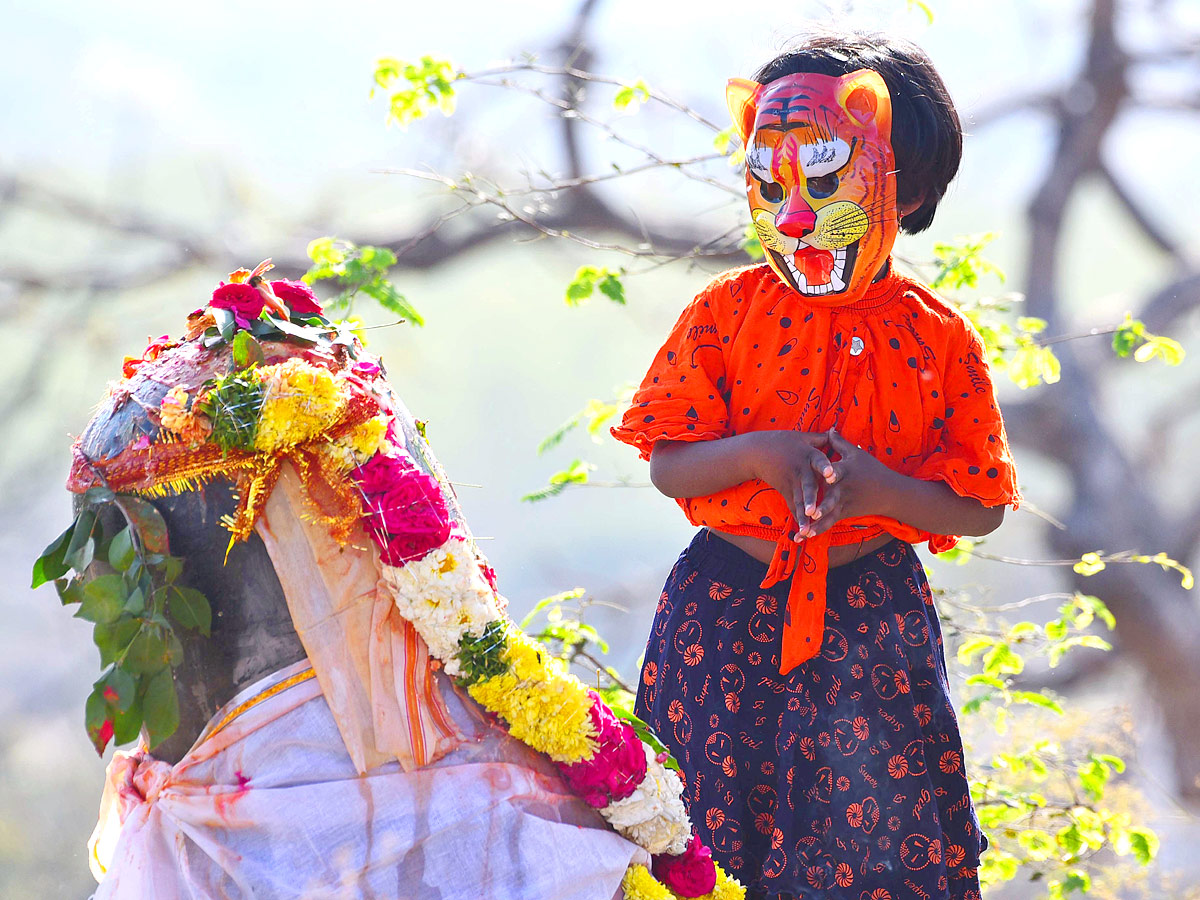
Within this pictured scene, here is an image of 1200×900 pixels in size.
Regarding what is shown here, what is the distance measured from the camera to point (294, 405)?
1196 mm

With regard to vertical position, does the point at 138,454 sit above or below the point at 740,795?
above

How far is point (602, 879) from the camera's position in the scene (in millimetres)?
1278

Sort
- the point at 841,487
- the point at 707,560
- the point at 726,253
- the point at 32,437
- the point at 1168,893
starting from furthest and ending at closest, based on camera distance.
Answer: the point at 1168,893, the point at 32,437, the point at 726,253, the point at 707,560, the point at 841,487

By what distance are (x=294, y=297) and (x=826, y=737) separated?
3.22ft

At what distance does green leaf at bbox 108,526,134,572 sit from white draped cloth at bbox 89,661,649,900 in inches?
8.0

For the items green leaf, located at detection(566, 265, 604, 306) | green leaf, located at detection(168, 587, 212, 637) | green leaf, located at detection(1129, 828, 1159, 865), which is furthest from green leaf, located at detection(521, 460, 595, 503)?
green leaf, located at detection(1129, 828, 1159, 865)

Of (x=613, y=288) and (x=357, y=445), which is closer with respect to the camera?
(x=357, y=445)

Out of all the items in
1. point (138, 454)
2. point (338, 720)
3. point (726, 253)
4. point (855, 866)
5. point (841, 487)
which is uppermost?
point (726, 253)

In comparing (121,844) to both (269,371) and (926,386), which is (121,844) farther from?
(926,386)

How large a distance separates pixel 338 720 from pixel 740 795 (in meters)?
0.69

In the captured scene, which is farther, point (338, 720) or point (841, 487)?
point (841, 487)

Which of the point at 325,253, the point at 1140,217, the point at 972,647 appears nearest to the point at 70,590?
the point at 325,253

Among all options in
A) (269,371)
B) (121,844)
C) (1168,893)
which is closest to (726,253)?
(269,371)

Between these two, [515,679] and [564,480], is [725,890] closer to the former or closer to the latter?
[515,679]
